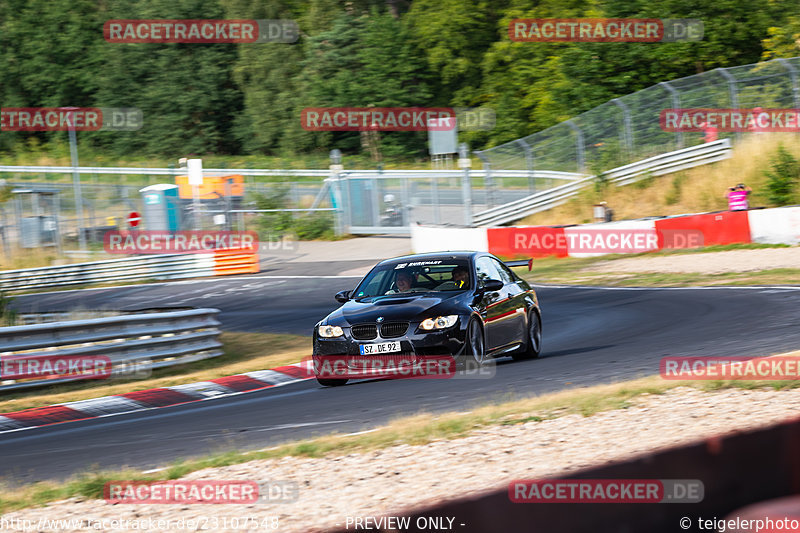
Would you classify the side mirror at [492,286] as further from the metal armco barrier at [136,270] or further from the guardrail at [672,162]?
the guardrail at [672,162]

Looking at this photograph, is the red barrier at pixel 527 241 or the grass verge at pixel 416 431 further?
the red barrier at pixel 527 241

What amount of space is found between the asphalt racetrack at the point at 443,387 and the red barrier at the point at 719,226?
5.22m

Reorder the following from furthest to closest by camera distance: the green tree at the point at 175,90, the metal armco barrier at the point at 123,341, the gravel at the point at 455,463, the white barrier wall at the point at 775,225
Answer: the green tree at the point at 175,90 < the white barrier wall at the point at 775,225 < the metal armco barrier at the point at 123,341 < the gravel at the point at 455,463

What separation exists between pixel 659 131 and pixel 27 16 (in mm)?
54292

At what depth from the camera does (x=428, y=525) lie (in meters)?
3.61

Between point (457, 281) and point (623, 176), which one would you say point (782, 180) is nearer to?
point (623, 176)

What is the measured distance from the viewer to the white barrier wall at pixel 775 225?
73.9 ft

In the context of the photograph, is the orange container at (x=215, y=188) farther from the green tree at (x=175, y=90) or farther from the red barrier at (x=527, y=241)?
the green tree at (x=175, y=90)

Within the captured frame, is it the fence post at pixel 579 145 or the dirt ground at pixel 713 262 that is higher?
the fence post at pixel 579 145

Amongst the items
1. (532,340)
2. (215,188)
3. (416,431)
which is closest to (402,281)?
(532,340)

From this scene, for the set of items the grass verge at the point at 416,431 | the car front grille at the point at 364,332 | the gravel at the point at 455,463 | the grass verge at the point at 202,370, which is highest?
the car front grille at the point at 364,332

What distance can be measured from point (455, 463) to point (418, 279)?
227 inches

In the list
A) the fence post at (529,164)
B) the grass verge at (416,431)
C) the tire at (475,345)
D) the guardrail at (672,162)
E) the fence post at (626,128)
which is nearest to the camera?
the grass verge at (416,431)

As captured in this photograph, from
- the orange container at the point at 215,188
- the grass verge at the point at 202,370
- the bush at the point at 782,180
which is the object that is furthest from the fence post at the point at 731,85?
the grass verge at the point at 202,370
